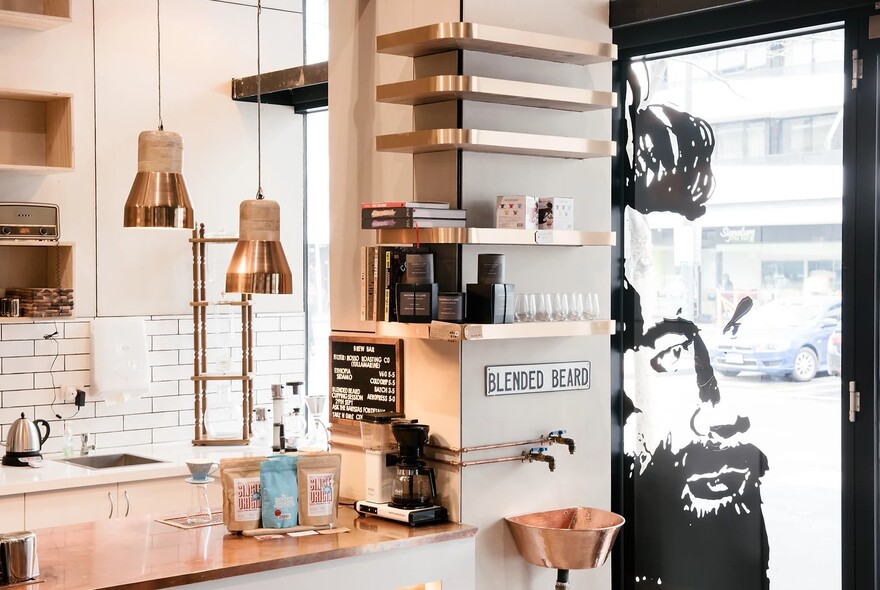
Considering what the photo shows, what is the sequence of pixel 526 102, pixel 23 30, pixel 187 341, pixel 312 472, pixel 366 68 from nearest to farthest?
pixel 312 472 < pixel 526 102 < pixel 366 68 < pixel 23 30 < pixel 187 341

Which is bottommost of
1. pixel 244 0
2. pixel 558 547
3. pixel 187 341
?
pixel 558 547

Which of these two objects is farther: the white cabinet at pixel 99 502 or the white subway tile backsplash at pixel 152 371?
the white subway tile backsplash at pixel 152 371

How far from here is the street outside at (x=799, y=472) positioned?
150 inches

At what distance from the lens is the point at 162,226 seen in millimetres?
3658

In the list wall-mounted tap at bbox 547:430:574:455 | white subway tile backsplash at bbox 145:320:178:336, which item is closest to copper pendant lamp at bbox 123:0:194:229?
wall-mounted tap at bbox 547:430:574:455

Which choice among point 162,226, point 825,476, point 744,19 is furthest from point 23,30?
point 825,476

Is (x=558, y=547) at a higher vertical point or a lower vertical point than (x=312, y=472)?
lower

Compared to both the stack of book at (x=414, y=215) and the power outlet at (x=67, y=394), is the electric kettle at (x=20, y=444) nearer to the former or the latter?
the power outlet at (x=67, y=394)

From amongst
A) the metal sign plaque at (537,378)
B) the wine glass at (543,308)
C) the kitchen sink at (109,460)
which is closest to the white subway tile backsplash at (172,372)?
the kitchen sink at (109,460)

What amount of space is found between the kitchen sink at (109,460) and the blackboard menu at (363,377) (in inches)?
58.7

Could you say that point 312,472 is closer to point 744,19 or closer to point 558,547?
point 558,547

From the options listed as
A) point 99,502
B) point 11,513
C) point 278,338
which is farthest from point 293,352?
point 11,513

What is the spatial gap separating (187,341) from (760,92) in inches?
136

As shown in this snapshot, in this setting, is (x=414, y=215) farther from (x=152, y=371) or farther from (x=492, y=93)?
(x=152, y=371)
